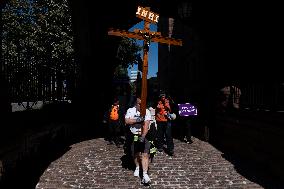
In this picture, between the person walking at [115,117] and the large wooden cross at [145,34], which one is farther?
the person walking at [115,117]

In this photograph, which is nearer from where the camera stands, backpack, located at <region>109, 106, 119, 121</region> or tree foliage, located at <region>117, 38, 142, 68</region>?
backpack, located at <region>109, 106, 119, 121</region>

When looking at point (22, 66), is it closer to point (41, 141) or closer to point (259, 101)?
point (41, 141)

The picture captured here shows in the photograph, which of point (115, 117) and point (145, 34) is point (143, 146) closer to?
point (145, 34)

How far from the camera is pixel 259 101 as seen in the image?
8.41m

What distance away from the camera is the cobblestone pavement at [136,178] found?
22.2 feet

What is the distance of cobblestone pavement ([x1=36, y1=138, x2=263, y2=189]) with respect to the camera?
6.78m

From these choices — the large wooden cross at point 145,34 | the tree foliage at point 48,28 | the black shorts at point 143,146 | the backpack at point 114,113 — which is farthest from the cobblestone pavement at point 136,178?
the tree foliage at point 48,28

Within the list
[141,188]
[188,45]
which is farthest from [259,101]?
[188,45]

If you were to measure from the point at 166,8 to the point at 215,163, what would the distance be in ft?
24.6

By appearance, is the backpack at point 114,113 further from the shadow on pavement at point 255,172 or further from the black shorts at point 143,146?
the shadow on pavement at point 255,172

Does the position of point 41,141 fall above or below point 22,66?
below

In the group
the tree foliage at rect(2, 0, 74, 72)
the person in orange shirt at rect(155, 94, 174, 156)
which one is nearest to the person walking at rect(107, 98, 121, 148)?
the person in orange shirt at rect(155, 94, 174, 156)

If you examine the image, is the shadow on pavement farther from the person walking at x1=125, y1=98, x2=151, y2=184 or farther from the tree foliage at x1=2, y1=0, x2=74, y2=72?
the tree foliage at x1=2, y1=0, x2=74, y2=72

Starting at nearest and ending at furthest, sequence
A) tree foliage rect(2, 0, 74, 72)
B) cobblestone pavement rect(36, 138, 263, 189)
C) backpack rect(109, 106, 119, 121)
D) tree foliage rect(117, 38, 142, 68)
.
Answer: cobblestone pavement rect(36, 138, 263, 189)
backpack rect(109, 106, 119, 121)
tree foliage rect(2, 0, 74, 72)
tree foliage rect(117, 38, 142, 68)
